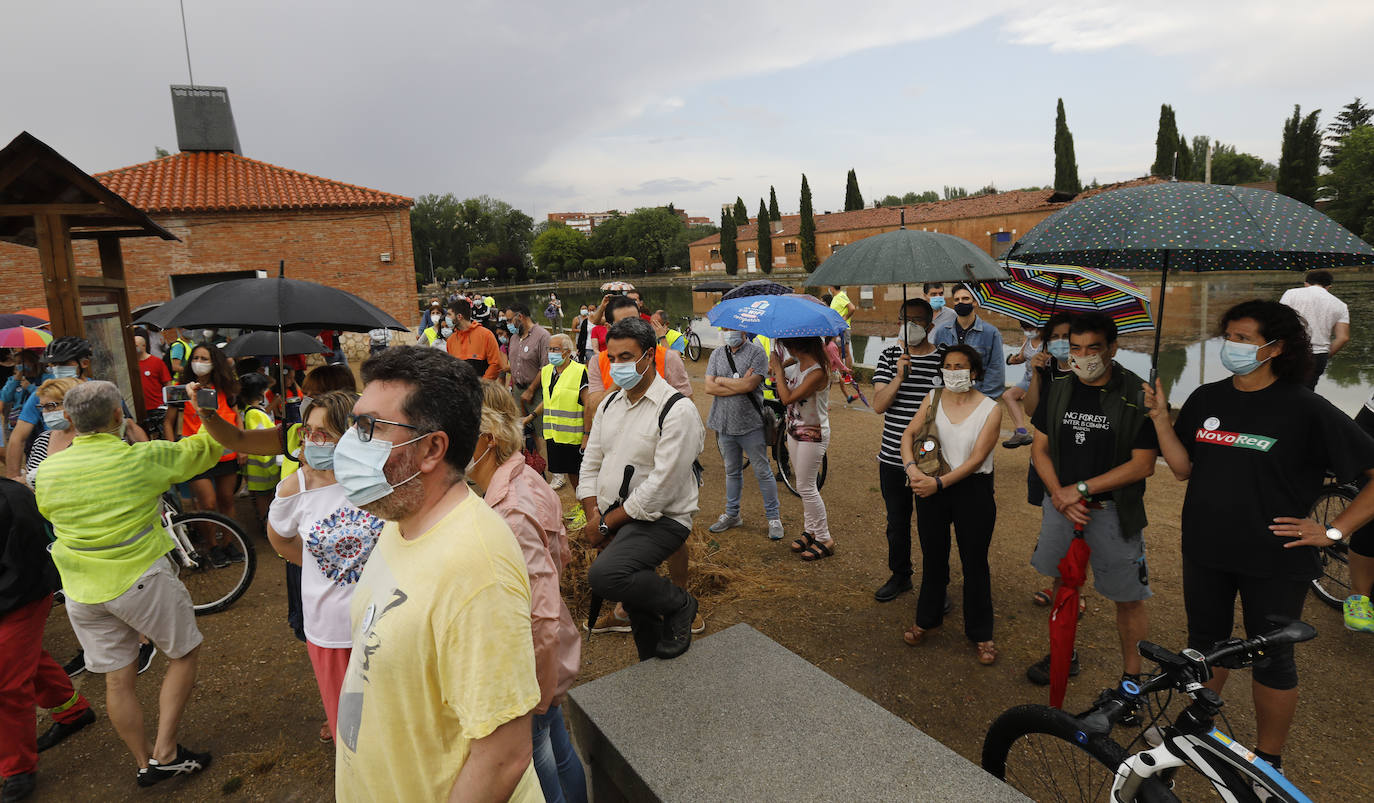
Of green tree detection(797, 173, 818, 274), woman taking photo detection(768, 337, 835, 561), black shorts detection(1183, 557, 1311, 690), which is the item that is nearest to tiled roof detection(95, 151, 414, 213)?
woman taking photo detection(768, 337, 835, 561)

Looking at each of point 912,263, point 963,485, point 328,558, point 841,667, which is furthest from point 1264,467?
point 328,558

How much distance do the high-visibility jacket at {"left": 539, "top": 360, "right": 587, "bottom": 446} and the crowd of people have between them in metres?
1.95

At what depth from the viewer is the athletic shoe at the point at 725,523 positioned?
596 cm

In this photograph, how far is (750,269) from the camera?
67125 mm

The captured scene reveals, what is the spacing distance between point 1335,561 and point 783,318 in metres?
4.09

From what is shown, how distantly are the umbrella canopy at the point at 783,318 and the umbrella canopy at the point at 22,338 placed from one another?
6289mm

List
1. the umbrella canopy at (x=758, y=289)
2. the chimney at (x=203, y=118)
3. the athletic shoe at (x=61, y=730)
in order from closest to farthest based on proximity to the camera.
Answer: the athletic shoe at (x=61, y=730) → the umbrella canopy at (x=758, y=289) → the chimney at (x=203, y=118)

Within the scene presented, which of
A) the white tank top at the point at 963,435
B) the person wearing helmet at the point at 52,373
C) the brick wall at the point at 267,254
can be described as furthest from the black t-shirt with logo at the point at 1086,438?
the brick wall at the point at 267,254

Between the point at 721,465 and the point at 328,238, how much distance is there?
18740 mm

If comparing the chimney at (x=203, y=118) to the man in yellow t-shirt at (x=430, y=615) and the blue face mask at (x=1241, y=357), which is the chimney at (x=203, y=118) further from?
the blue face mask at (x=1241, y=357)

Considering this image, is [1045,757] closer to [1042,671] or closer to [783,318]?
[1042,671]

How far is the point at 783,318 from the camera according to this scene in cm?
470

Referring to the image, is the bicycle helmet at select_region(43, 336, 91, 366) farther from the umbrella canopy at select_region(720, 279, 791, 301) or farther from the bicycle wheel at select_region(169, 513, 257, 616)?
the umbrella canopy at select_region(720, 279, 791, 301)

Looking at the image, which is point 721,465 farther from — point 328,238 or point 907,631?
point 328,238
